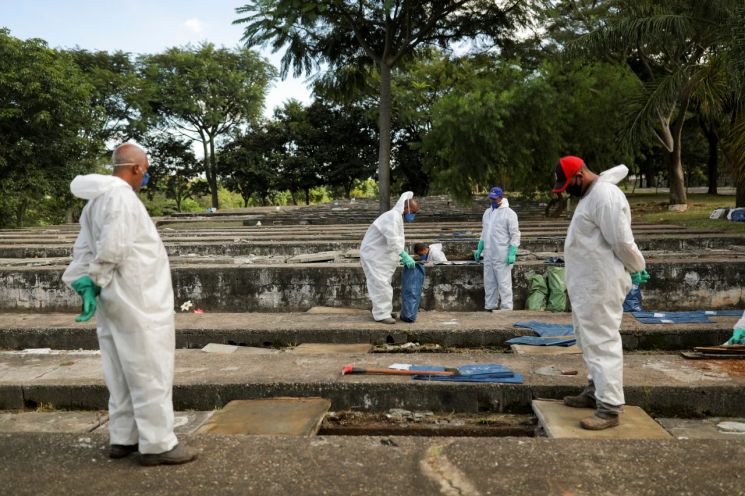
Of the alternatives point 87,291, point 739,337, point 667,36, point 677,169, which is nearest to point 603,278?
point 739,337

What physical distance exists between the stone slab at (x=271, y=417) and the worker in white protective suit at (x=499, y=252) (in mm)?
4332

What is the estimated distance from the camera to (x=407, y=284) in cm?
709

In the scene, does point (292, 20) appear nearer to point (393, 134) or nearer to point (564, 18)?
point (564, 18)

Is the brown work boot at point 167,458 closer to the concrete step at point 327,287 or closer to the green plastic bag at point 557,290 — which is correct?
the concrete step at point 327,287

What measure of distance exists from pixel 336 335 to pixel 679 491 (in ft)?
14.0

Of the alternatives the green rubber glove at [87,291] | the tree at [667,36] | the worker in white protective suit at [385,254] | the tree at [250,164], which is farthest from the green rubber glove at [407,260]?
the tree at [250,164]

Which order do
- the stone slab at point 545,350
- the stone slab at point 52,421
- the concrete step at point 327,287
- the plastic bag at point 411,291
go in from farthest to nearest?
the concrete step at point 327,287
the plastic bag at point 411,291
the stone slab at point 545,350
the stone slab at point 52,421

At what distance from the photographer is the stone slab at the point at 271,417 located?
398 centimetres

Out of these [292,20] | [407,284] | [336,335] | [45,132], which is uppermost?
[292,20]

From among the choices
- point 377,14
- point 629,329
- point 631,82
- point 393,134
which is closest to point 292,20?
point 377,14

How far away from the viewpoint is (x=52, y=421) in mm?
4531

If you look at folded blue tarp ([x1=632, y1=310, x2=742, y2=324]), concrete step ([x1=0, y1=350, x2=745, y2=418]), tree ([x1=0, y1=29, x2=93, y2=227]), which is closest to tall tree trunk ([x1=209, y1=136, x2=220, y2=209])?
tree ([x1=0, y1=29, x2=93, y2=227])

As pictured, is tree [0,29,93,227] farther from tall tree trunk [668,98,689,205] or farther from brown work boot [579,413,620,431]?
brown work boot [579,413,620,431]

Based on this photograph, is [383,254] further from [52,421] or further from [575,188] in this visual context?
[52,421]
